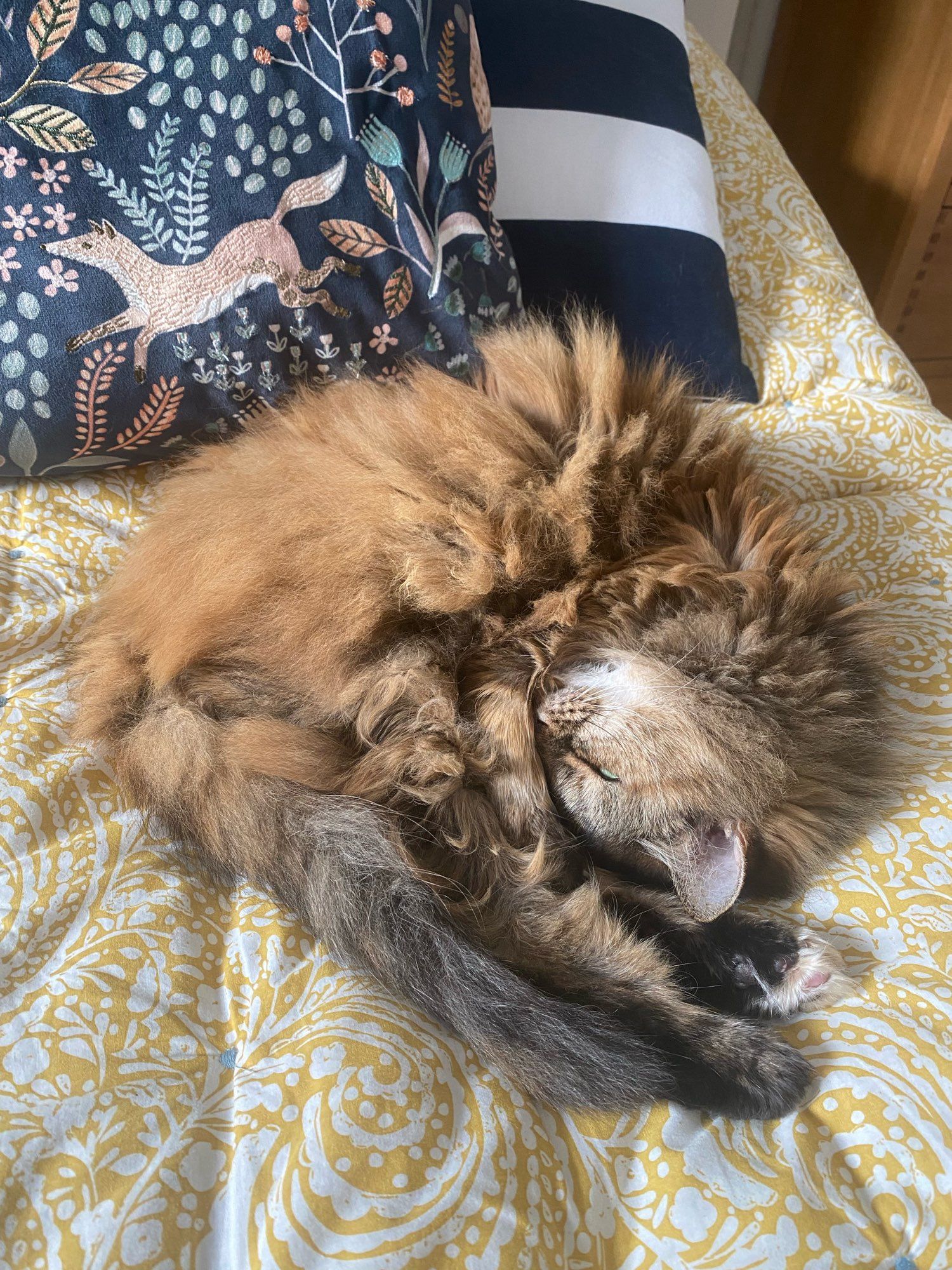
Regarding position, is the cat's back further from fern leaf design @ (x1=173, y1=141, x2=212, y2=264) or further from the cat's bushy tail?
fern leaf design @ (x1=173, y1=141, x2=212, y2=264)

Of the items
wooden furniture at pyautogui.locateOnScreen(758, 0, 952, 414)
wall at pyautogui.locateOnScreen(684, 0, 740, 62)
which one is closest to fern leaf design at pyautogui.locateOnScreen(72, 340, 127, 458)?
wooden furniture at pyautogui.locateOnScreen(758, 0, 952, 414)

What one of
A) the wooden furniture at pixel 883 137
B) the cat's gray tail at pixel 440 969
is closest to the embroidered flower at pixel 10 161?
the cat's gray tail at pixel 440 969

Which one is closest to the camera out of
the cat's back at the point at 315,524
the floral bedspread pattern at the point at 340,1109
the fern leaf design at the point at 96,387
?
the floral bedspread pattern at the point at 340,1109

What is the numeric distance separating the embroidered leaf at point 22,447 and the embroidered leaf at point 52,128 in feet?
0.88

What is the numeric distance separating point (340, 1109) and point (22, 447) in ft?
2.48

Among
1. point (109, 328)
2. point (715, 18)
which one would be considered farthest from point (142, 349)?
point (715, 18)

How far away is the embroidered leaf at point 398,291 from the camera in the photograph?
90 cm

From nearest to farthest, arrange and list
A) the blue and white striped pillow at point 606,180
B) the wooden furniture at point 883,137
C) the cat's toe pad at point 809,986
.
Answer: the cat's toe pad at point 809,986, the blue and white striped pillow at point 606,180, the wooden furniture at point 883,137

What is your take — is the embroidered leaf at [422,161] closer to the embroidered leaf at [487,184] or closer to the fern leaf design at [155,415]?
the embroidered leaf at [487,184]

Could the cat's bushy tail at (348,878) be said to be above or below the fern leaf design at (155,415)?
below

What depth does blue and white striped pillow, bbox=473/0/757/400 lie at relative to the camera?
1080 millimetres

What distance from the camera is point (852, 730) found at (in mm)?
736

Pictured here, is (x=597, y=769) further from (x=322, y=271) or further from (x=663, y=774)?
(x=322, y=271)

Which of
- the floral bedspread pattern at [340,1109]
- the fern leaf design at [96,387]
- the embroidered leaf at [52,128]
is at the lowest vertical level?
the floral bedspread pattern at [340,1109]
